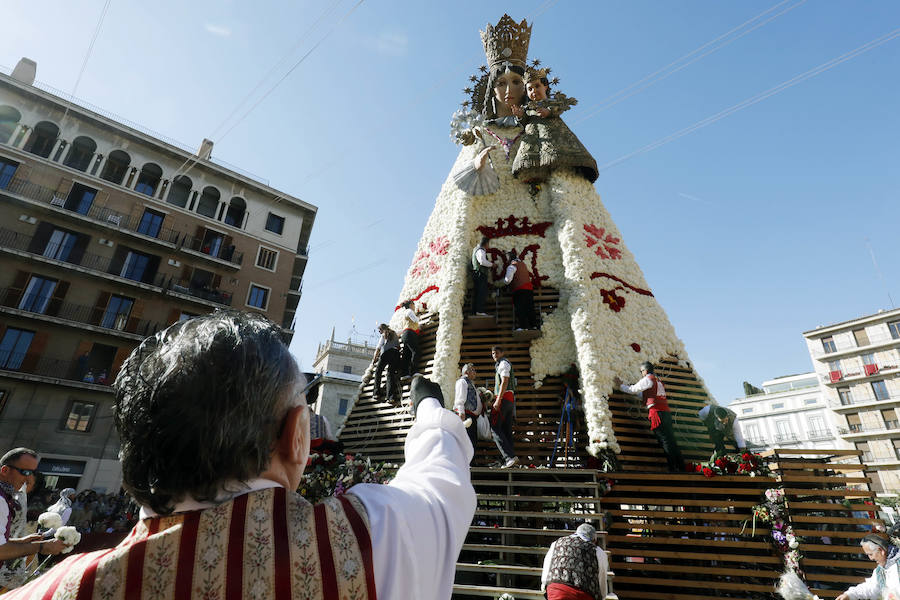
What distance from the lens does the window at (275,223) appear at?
29.2 meters

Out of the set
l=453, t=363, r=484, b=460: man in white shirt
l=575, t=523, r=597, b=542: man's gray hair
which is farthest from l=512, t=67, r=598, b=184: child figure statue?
l=575, t=523, r=597, b=542: man's gray hair

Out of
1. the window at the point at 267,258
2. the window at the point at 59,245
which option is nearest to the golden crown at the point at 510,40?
the window at the point at 267,258

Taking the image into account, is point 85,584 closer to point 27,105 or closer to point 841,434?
point 27,105

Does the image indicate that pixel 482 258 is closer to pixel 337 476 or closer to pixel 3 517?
pixel 337 476

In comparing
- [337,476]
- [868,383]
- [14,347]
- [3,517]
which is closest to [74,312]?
[14,347]

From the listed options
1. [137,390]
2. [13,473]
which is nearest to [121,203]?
[13,473]

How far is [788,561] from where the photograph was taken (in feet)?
21.7

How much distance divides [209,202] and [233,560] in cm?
3074

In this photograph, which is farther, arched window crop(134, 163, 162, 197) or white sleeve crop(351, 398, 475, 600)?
arched window crop(134, 163, 162, 197)

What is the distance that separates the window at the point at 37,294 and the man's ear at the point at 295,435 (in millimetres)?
26467

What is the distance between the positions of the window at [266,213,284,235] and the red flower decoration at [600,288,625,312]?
2364cm

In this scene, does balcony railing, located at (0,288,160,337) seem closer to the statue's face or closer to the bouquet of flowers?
the bouquet of flowers

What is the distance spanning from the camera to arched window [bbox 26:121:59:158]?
2303 cm

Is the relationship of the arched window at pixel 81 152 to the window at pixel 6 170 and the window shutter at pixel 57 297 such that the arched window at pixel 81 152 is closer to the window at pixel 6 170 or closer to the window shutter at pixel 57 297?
the window at pixel 6 170
